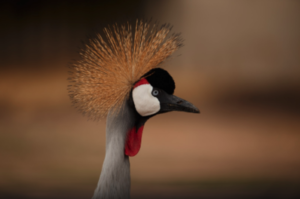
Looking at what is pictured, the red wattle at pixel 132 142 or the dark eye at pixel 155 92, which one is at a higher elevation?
the dark eye at pixel 155 92

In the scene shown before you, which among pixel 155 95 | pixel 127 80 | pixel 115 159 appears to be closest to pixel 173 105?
pixel 155 95

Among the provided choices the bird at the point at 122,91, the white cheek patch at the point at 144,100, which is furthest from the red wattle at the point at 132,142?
the white cheek patch at the point at 144,100

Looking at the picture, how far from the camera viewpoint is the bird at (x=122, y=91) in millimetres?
1475

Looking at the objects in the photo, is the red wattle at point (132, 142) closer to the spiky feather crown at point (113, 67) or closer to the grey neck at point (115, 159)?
the grey neck at point (115, 159)

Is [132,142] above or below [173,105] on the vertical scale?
below

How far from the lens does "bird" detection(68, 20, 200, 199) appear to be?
1475mm

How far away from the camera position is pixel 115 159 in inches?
57.6

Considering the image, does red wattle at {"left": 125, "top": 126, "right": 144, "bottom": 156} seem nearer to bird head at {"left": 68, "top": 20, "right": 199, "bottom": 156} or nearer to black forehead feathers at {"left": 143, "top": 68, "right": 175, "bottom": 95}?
bird head at {"left": 68, "top": 20, "right": 199, "bottom": 156}

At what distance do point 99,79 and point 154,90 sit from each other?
0.24 metres

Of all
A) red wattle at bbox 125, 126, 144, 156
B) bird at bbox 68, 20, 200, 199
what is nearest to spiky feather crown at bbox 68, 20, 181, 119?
bird at bbox 68, 20, 200, 199

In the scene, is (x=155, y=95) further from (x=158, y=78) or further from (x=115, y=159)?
(x=115, y=159)

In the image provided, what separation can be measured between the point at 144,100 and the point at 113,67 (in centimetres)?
20

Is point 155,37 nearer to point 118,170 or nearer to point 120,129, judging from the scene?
point 120,129

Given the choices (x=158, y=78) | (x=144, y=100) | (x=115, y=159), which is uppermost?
(x=158, y=78)
